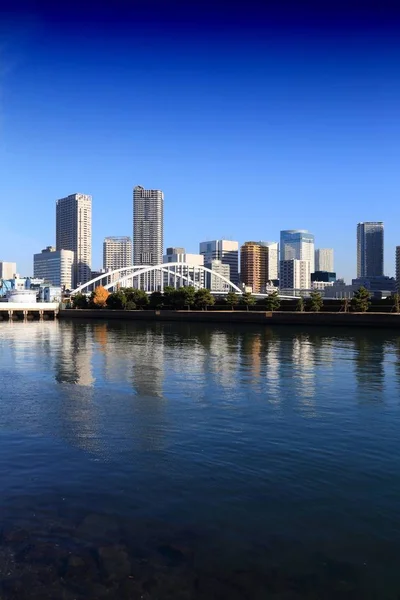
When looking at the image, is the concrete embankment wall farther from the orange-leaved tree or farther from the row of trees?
the orange-leaved tree

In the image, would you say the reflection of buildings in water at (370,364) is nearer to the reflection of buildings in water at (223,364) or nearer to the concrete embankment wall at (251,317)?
the reflection of buildings in water at (223,364)

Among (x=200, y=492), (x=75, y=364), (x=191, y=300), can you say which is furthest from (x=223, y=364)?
(x=191, y=300)

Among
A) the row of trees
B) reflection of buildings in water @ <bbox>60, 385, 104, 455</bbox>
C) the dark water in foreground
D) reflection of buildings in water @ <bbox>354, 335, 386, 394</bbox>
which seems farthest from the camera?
the row of trees

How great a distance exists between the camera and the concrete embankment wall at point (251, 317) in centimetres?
8194

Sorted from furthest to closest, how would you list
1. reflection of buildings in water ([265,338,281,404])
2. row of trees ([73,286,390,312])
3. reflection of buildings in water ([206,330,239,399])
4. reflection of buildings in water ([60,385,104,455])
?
row of trees ([73,286,390,312]), reflection of buildings in water ([206,330,239,399]), reflection of buildings in water ([265,338,281,404]), reflection of buildings in water ([60,385,104,455])

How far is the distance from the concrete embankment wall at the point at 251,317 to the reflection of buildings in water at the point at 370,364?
77.5ft

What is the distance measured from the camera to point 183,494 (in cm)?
1271

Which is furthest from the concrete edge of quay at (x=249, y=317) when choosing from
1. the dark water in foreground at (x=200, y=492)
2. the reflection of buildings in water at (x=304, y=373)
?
the dark water in foreground at (x=200, y=492)

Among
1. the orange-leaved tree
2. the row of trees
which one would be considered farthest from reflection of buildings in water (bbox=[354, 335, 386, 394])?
the orange-leaved tree

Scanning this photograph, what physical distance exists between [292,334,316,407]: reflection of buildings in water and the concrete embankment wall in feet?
104

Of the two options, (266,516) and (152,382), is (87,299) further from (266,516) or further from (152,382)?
(266,516)

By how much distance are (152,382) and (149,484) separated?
16.2 m

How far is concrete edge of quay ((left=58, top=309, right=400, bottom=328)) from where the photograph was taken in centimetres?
8205

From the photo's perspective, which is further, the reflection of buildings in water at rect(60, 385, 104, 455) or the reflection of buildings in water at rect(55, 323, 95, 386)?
the reflection of buildings in water at rect(55, 323, 95, 386)
